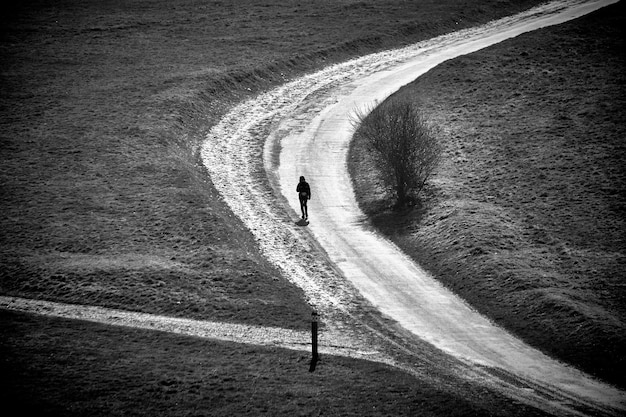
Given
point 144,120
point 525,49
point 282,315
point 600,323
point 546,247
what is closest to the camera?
point 600,323

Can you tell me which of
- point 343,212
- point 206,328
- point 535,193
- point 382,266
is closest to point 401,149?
point 343,212

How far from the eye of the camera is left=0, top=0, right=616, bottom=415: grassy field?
64.6 ft

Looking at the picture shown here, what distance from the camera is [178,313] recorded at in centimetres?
2472

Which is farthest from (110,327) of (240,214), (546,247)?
(546,247)

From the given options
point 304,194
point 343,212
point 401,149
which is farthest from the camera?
point 343,212

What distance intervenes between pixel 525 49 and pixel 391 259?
3008 cm

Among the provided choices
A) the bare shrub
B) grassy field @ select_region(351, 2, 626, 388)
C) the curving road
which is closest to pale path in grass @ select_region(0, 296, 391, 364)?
the curving road

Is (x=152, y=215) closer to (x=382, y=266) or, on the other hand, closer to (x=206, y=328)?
(x=206, y=328)

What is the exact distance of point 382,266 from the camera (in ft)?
94.5

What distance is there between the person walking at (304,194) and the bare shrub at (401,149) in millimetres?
4245

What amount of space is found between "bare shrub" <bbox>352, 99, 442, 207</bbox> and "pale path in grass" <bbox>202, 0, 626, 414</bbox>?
2.75 metres

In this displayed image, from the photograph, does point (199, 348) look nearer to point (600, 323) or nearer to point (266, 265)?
point (266, 265)

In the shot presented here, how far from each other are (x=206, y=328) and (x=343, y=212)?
12458 mm

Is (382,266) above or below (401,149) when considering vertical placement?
below
